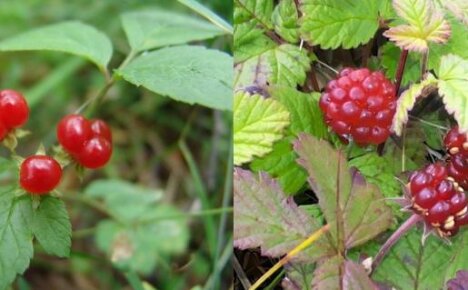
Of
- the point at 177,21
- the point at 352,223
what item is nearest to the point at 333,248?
the point at 352,223

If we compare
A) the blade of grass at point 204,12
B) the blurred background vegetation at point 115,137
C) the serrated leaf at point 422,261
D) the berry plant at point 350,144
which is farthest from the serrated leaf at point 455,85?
the blurred background vegetation at point 115,137

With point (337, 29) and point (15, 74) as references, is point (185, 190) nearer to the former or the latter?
point (15, 74)

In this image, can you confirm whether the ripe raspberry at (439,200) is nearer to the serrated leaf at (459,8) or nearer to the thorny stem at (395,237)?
the thorny stem at (395,237)

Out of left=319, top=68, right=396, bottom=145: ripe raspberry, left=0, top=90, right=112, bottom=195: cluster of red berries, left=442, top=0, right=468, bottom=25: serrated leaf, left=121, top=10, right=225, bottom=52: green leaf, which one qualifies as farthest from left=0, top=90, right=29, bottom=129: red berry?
left=442, top=0, right=468, bottom=25: serrated leaf

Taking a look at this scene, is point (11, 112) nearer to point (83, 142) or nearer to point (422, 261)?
point (83, 142)

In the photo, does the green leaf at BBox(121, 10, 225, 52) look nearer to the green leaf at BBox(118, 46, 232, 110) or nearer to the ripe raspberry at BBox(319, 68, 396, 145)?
the green leaf at BBox(118, 46, 232, 110)

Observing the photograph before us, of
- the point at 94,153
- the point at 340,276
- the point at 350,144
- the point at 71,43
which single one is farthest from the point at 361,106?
the point at 71,43

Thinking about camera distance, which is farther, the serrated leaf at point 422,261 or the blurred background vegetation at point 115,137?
the blurred background vegetation at point 115,137
